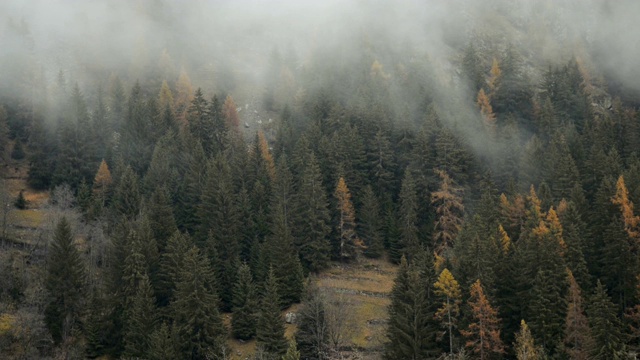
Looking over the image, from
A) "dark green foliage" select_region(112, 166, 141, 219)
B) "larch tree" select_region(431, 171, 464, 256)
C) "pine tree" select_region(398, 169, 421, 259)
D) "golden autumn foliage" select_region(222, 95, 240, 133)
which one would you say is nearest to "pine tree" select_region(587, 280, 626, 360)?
"larch tree" select_region(431, 171, 464, 256)

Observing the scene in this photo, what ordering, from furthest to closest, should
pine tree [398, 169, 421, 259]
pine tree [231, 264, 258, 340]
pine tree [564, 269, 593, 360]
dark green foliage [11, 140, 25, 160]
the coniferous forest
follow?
dark green foliage [11, 140, 25, 160]
pine tree [398, 169, 421, 259]
pine tree [231, 264, 258, 340]
the coniferous forest
pine tree [564, 269, 593, 360]

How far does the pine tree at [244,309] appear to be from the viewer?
76.4 m

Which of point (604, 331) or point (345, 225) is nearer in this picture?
point (604, 331)

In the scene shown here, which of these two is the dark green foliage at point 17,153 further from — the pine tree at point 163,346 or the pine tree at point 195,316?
the pine tree at point 163,346

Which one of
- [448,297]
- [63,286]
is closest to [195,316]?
[63,286]

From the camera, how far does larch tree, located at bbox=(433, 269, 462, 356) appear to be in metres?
68.1

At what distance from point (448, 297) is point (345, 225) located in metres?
32.1

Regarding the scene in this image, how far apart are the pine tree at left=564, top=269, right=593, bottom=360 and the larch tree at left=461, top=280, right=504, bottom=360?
690 cm

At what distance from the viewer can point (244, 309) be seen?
77.2 meters

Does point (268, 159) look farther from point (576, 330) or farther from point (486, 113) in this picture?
point (576, 330)

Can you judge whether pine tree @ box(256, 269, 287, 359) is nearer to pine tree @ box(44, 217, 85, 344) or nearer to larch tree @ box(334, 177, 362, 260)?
pine tree @ box(44, 217, 85, 344)

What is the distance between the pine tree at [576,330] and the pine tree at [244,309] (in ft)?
119

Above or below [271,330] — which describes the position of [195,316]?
below

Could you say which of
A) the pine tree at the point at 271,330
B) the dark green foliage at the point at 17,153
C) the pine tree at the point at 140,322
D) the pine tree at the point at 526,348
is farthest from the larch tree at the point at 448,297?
the dark green foliage at the point at 17,153
